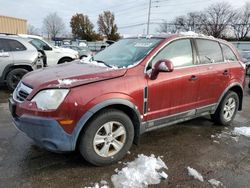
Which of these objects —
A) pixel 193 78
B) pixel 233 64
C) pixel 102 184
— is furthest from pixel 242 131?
pixel 102 184

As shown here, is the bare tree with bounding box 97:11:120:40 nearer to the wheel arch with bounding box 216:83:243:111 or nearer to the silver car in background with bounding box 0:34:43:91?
the silver car in background with bounding box 0:34:43:91

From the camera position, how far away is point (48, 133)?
10.2 feet

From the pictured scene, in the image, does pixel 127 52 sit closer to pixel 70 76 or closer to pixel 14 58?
pixel 70 76

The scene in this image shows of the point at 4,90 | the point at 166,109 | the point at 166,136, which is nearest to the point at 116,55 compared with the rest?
the point at 166,109

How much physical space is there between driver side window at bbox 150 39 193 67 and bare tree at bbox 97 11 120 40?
65034mm

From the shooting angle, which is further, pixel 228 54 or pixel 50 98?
pixel 228 54

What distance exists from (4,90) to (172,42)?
6229mm

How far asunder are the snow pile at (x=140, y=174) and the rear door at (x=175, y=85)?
0.61m

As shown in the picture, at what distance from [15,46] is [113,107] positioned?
5.88 metres

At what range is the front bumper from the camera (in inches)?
121

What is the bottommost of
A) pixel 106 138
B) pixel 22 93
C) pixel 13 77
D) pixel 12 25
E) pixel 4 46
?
pixel 106 138

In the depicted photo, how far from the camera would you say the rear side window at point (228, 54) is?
510 centimetres

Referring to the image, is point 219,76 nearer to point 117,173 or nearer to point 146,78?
point 146,78

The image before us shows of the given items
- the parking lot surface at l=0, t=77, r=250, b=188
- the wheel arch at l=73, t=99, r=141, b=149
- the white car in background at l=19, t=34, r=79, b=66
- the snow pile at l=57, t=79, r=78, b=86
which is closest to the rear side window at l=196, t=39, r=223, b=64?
the parking lot surface at l=0, t=77, r=250, b=188
